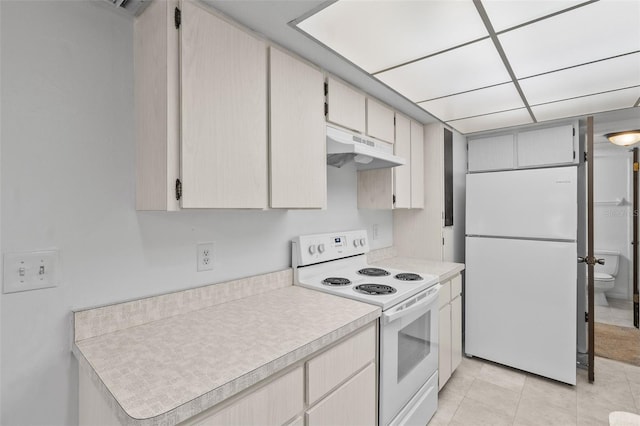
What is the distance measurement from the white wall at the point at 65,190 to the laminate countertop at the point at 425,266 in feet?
5.62

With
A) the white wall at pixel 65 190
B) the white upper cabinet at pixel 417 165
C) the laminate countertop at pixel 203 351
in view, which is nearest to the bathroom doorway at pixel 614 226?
the white upper cabinet at pixel 417 165

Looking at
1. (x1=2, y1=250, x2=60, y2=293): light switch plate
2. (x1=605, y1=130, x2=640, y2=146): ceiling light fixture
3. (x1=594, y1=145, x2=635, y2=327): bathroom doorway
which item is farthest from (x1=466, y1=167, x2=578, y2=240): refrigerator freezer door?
(x1=2, y1=250, x2=60, y2=293): light switch plate

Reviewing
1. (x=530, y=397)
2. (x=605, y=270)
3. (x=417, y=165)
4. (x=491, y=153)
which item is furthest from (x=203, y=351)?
(x=605, y=270)

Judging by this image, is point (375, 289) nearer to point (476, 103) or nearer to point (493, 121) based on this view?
point (476, 103)

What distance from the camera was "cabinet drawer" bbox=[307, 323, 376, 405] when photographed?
1.16 metres

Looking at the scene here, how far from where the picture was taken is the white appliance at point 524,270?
2424 mm

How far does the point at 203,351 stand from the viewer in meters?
1.03

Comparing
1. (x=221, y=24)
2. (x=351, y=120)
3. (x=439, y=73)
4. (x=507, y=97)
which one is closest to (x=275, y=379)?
(x=221, y=24)

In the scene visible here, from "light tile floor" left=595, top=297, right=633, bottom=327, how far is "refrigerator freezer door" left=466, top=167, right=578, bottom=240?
224 centimetres

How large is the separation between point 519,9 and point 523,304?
88.8 inches

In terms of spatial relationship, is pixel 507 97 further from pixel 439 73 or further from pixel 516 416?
pixel 516 416

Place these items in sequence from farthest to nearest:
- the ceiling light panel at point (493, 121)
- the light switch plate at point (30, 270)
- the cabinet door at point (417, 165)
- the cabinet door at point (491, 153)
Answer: the cabinet door at point (491, 153)
the cabinet door at point (417, 165)
the ceiling light panel at point (493, 121)
the light switch plate at point (30, 270)

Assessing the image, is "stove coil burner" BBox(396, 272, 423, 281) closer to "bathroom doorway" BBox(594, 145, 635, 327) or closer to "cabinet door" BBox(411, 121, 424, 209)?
"cabinet door" BBox(411, 121, 424, 209)

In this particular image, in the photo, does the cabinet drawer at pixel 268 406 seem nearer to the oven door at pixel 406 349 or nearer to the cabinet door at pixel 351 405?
the cabinet door at pixel 351 405
